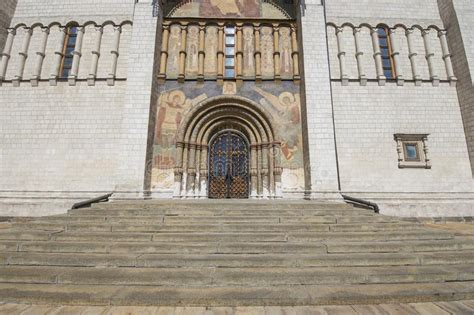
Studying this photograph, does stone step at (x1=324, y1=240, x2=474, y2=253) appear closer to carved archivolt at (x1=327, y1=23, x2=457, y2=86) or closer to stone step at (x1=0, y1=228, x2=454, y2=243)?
stone step at (x1=0, y1=228, x2=454, y2=243)

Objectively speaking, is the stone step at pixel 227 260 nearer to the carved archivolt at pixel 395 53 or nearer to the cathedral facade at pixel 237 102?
the cathedral facade at pixel 237 102

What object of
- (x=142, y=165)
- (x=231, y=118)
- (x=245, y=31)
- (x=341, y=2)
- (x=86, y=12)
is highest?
(x=341, y=2)

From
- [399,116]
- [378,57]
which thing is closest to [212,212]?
[399,116]

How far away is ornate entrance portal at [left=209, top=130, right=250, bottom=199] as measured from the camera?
1007 centimetres

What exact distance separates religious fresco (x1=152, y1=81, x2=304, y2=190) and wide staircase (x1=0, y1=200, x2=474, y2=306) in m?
3.70

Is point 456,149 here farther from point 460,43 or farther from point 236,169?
point 236,169

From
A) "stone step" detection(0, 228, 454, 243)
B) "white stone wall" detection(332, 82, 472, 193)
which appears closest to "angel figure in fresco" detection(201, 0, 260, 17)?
"white stone wall" detection(332, 82, 472, 193)

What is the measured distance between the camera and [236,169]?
10336 mm

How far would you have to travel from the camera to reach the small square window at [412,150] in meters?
9.61

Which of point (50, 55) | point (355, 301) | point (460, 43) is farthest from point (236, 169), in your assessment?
point (460, 43)

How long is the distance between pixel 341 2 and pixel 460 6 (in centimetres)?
534

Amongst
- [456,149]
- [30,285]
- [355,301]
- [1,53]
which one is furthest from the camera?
[1,53]

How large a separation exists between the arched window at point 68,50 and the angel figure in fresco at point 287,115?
28.9 feet

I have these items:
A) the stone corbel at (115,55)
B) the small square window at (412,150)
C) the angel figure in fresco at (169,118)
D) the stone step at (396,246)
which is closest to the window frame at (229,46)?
the angel figure in fresco at (169,118)
